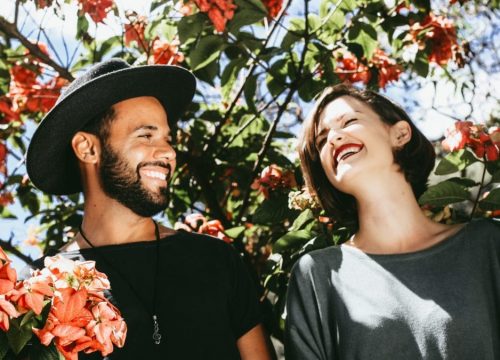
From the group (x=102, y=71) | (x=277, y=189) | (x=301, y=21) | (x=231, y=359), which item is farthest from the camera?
(x=301, y=21)

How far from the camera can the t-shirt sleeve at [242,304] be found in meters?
1.85

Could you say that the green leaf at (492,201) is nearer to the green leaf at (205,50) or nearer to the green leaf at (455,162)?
the green leaf at (455,162)

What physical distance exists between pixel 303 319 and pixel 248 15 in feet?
3.82

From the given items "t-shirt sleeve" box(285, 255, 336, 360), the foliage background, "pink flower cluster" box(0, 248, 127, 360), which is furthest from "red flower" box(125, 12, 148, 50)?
"pink flower cluster" box(0, 248, 127, 360)

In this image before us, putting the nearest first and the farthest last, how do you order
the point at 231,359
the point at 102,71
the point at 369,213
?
the point at 231,359 → the point at 369,213 → the point at 102,71

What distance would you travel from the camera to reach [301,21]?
2680 mm

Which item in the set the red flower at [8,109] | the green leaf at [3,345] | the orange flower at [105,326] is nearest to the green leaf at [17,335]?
the green leaf at [3,345]

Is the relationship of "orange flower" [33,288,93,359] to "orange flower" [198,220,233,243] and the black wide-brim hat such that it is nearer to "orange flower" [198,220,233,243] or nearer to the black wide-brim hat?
the black wide-brim hat

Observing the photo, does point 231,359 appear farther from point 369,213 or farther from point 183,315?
point 369,213

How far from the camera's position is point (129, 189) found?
1905mm

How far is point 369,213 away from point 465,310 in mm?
409

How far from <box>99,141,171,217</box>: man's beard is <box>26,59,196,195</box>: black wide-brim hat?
179 millimetres

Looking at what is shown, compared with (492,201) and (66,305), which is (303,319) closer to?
(492,201)

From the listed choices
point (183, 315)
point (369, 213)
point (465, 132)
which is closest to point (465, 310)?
point (369, 213)
